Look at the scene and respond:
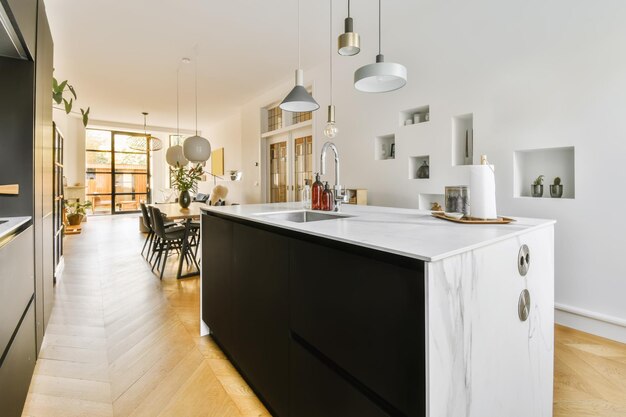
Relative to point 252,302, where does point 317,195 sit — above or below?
above

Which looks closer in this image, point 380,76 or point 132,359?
point 380,76

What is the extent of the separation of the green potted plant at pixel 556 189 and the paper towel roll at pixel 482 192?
1783 millimetres

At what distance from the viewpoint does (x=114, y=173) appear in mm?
10867

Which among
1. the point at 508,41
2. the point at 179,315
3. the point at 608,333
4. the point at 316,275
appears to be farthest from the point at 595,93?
the point at 179,315

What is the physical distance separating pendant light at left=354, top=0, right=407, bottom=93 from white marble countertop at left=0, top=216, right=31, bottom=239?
6.13ft

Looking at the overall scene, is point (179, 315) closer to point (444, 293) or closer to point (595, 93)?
point (444, 293)

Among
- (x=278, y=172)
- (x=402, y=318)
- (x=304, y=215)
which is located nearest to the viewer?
(x=402, y=318)

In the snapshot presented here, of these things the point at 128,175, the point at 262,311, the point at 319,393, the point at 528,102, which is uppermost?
the point at 128,175

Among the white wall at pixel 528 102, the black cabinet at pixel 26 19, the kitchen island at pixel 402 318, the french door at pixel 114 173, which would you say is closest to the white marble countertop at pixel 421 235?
the kitchen island at pixel 402 318

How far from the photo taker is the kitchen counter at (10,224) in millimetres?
1344

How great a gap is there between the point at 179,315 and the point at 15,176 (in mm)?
1555

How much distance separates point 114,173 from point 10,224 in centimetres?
1070

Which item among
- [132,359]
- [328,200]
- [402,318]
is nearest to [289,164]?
[328,200]

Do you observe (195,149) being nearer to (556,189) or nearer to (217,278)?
(217,278)
